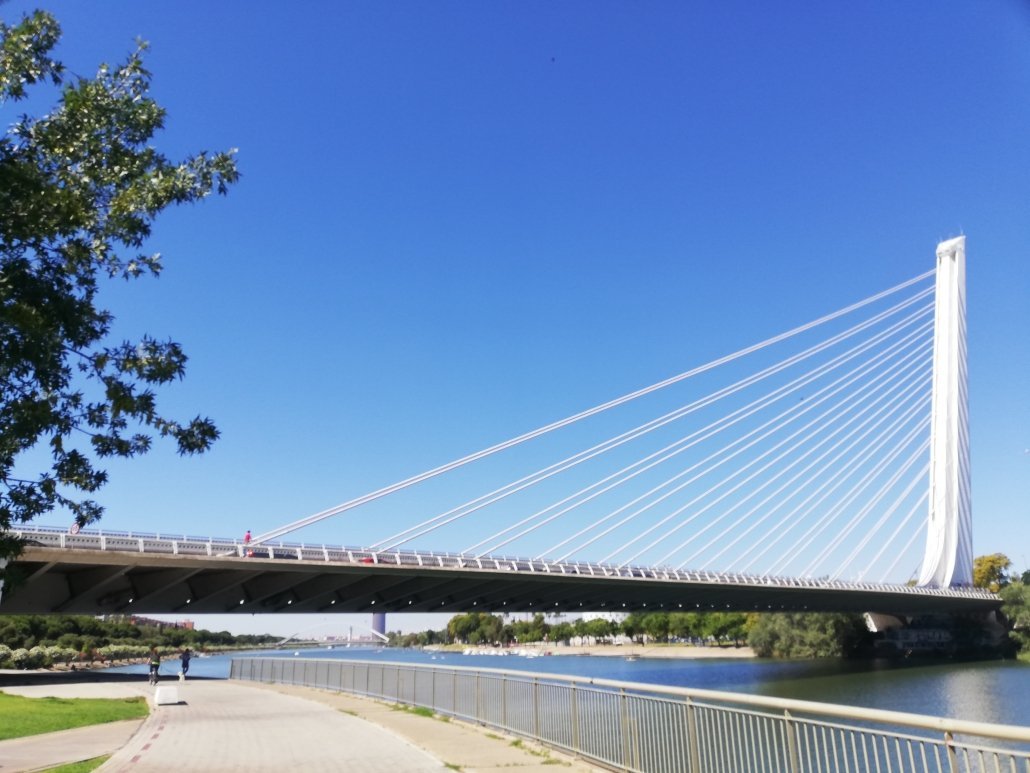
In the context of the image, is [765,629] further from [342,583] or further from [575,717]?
[575,717]

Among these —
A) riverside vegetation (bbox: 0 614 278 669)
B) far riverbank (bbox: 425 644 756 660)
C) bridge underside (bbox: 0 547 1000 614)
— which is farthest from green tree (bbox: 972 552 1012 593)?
riverside vegetation (bbox: 0 614 278 669)

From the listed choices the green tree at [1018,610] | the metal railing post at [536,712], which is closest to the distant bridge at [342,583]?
the green tree at [1018,610]

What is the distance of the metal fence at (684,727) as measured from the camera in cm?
550

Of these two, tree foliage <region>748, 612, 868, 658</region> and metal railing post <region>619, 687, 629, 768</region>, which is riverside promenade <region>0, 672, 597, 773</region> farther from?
tree foliage <region>748, 612, 868, 658</region>

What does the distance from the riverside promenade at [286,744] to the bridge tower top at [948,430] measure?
40753mm

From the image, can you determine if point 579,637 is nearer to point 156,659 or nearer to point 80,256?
point 156,659

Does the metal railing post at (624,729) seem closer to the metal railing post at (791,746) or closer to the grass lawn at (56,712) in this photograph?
the metal railing post at (791,746)

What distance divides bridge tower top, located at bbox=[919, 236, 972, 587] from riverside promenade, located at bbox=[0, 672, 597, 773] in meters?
40.8

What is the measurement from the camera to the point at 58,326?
617 centimetres

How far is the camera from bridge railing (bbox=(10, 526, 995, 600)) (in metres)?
28.0

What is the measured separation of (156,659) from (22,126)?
89.5ft

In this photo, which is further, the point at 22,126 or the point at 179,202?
the point at 179,202

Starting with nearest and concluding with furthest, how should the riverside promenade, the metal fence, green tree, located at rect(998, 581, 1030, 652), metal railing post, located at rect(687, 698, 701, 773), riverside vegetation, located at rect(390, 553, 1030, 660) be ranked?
the metal fence
metal railing post, located at rect(687, 698, 701, 773)
the riverside promenade
green tree, located at rect(998, 581, 1030, 652)
riverside vegetation, located at rect(390, 553, 1030, 660)

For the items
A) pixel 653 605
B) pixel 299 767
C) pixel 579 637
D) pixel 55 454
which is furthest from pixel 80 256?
pixel 579 637
